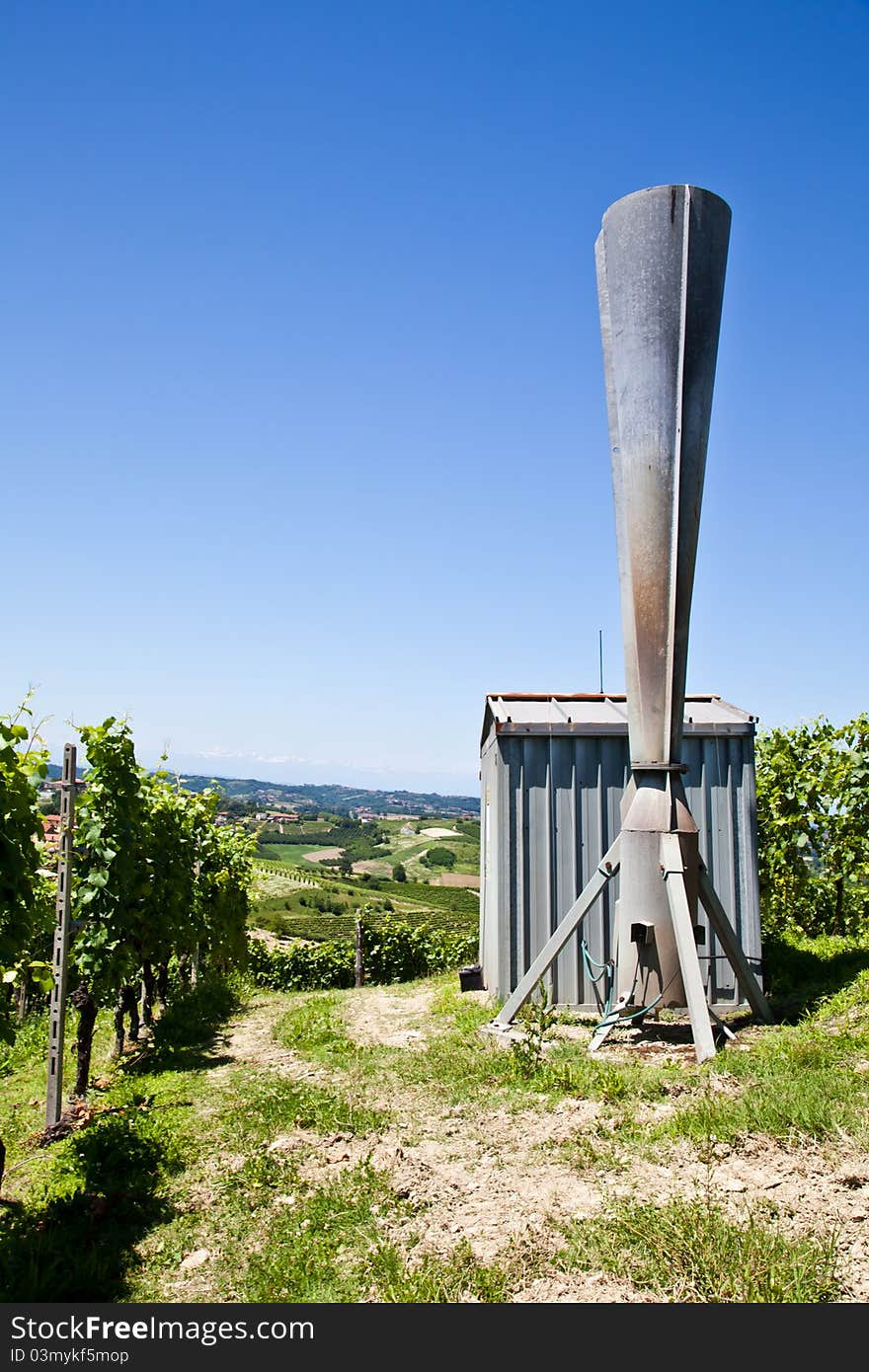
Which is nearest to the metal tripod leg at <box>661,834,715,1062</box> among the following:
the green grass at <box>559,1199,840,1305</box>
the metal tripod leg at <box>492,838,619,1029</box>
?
the metal tripod leg at <box>492,838,619,1029</box>

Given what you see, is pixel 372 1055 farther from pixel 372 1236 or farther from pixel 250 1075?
pixel 372 1236

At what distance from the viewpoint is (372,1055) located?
8164 mm

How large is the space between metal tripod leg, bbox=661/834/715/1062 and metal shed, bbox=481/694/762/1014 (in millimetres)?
2081

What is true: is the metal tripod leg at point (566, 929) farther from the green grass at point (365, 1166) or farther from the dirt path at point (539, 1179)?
the dirt path at point (539, 1179)

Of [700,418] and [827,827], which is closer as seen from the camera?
[700,418]

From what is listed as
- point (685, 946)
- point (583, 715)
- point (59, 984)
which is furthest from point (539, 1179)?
point (583, 715)

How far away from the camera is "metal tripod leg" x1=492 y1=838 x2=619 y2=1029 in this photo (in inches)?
319

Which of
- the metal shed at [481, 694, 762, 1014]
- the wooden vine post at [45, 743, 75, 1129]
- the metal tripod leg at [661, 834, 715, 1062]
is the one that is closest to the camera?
the wooden vine post at [45, 743, 75, 1129]

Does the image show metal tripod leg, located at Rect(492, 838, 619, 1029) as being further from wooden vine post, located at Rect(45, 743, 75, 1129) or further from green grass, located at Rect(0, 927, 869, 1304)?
wooden vine post, located at Rect(45, 743, 75, 1129)

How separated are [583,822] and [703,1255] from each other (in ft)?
19.6

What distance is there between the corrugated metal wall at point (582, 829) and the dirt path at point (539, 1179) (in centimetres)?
328

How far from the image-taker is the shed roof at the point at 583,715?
9.90 metres
